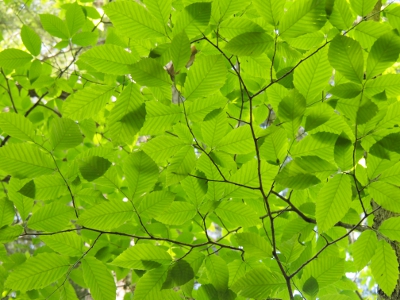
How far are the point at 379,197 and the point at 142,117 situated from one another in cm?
56

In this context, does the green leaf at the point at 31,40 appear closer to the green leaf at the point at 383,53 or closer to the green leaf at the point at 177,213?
the green leaf at the point at 177,213

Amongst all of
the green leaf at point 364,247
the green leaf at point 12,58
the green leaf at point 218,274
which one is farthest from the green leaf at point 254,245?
the green leaf at point 12,58

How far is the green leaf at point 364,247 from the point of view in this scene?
3.09 ft

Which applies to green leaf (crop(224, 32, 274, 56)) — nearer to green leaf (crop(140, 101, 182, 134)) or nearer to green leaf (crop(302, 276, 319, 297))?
green leaf (crop(140, 101, 182, 134))

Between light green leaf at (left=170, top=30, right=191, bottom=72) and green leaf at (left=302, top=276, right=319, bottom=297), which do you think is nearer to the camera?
light green leaf at (left=170, top=30, right=191, bottom=72)

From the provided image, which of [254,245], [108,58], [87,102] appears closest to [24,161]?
[87,102]

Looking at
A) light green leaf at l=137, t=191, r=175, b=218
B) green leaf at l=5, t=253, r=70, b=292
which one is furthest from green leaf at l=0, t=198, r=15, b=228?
light green leaf at l=137, t=191, r=175, b=218

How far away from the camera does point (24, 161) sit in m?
0.90

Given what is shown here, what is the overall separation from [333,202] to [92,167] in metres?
0.52

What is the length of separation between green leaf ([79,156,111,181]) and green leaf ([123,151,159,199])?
0.16 ft

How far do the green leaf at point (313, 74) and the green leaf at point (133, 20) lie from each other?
321 mm

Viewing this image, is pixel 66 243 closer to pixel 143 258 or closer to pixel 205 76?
pixel 143 258

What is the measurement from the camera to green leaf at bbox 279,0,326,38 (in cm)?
83

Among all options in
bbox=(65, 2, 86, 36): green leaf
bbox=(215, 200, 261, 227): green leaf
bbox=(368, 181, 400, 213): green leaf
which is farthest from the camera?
bbox=(65, 2, 86, 36): green leaf
